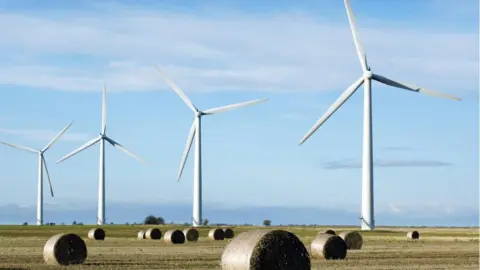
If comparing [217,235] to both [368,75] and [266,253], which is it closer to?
[368,75]

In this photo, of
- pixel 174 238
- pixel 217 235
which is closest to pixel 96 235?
pixel 217 235

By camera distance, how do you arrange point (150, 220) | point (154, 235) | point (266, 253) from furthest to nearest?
1. point (150, 220)
2. point (154, 235)
3. point (266, 253)

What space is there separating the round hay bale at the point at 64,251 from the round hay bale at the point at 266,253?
37.8 feet

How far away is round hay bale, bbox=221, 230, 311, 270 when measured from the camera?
31141 mm

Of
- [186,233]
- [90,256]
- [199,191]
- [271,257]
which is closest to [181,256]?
[90,256]

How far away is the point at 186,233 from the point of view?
7544 centimetres

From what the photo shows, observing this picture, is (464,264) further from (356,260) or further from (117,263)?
(117,263)

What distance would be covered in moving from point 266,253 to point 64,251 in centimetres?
1313

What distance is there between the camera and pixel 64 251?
41594mm

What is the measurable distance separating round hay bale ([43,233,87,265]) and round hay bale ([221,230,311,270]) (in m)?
11.5

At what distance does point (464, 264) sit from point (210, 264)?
10285mm

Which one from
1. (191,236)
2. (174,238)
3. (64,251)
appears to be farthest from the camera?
(191,236)

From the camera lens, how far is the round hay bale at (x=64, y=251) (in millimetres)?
41125

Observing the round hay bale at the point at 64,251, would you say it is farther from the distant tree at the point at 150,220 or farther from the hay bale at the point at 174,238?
the distant tree at the point at 150,220
